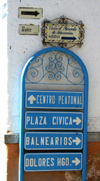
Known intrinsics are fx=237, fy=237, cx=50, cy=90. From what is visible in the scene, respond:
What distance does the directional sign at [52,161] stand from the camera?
3.31m

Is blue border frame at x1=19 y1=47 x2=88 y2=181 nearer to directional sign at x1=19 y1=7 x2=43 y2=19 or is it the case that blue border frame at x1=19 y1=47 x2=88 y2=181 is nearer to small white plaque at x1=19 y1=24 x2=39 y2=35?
small white plaque at x1=19 y1=24 x2=39 y2=35

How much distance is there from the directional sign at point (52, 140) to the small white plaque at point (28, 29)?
142 centimetres

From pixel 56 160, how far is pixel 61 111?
27.4 inches

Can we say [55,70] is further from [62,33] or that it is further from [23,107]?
[23,107]

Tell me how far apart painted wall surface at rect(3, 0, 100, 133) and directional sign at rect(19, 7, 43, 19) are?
1.8 inches

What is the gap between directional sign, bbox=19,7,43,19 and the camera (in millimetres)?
3373

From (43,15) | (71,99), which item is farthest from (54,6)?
(71,99)

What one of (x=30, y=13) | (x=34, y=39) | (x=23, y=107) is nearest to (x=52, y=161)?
(x=23, y=107)

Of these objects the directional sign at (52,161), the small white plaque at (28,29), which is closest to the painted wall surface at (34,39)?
the small white plaque at (28,29)

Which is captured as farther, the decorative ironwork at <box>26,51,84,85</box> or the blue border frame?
the decorative ironwork at <box>26,51,84,85</box>

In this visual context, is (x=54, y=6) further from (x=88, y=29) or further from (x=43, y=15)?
(x=88, y=29)

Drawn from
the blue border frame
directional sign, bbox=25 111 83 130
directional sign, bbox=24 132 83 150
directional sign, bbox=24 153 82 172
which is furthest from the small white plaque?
directional sign, bbox=24 153 82 172

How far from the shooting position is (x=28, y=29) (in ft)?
11.1

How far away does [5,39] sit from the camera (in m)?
3.41
